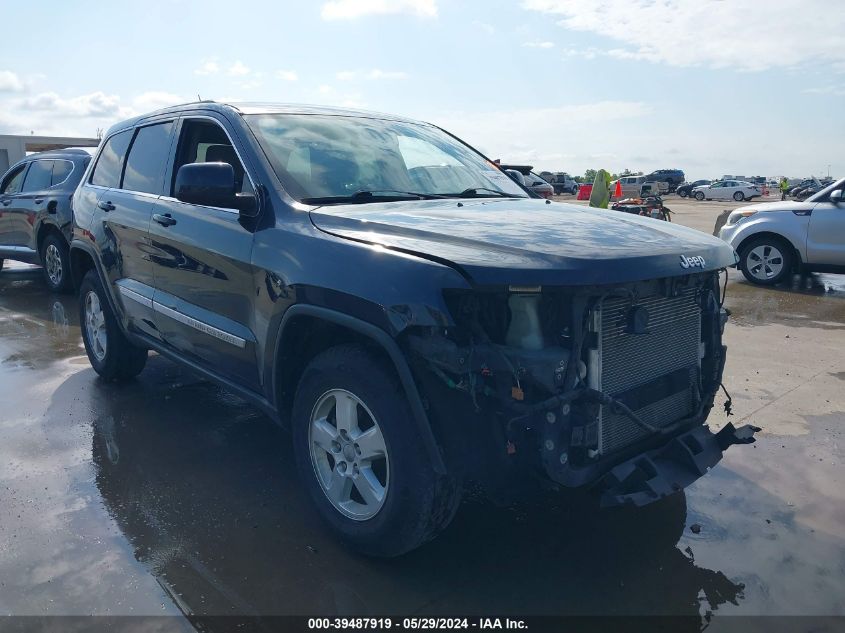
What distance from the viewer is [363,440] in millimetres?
2891

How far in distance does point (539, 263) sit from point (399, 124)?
2.28 m

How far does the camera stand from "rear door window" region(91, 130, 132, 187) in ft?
17.0

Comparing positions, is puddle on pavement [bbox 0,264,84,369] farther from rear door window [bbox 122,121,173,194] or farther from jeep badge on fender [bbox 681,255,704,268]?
jeep badge on fender [bbox 681,255,704,268]

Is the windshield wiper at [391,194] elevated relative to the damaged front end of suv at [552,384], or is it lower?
elevated

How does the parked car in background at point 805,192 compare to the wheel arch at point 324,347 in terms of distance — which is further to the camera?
the parked car in background at point 805,192

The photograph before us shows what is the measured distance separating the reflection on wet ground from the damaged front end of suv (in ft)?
1.63

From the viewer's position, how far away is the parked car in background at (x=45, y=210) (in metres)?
9.51

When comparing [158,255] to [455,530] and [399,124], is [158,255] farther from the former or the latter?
[455,530]

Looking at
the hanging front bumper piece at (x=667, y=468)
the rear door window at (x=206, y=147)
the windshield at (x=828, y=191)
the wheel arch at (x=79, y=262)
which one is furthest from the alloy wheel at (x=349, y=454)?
the windshield at (x=828, y=191)

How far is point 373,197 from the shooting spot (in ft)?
11.7

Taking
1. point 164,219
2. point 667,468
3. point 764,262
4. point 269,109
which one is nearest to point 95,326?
point 164,219

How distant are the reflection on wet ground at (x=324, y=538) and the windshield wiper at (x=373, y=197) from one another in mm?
1523

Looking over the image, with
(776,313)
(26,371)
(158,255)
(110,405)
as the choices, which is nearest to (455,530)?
(158,255)

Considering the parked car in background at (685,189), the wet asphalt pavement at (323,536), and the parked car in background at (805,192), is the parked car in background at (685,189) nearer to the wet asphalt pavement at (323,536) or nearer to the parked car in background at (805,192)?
the parked car in background at (805,192)
